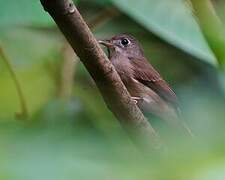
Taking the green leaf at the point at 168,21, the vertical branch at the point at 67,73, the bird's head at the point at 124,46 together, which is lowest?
the green leaf at the point at 168,21

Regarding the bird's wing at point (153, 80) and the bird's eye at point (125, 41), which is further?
the bird's eye at point (125, 41)

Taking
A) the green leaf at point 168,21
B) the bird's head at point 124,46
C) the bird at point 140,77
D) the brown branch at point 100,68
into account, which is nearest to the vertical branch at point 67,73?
the bird at point 140,77

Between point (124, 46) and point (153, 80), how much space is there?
1.58 ft

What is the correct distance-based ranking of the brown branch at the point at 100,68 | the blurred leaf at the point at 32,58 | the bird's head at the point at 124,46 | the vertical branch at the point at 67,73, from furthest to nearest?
the bird's head at the point at 124,46 < the vertical branch at the point at 67,73 < the blurred leaf at the point at 32,58 < the brown branch at the point at 100,68

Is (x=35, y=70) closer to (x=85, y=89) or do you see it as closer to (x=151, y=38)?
(x=85, y=89)

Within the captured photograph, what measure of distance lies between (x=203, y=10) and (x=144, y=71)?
8.92 ft

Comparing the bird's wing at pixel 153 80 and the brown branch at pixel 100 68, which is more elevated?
the bird's wing at pixel 153 80

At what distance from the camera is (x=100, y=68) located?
1157mm

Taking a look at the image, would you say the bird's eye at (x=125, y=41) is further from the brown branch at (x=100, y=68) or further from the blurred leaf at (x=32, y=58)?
the brown branch at (x=100, y=68)

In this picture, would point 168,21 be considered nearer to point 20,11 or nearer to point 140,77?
point 20,11

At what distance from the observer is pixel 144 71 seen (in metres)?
3.28

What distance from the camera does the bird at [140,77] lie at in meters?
2.97

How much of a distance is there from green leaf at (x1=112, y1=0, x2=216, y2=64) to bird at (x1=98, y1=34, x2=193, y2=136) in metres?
0.49

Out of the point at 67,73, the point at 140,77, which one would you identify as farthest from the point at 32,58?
the point at 140,77
